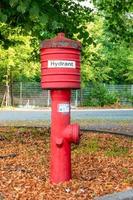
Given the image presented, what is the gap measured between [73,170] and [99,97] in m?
35.5

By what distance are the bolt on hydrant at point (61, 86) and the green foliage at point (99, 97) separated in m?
36.2

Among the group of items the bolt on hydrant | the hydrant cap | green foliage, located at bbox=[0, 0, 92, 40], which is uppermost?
green foliage, located at bbox=[0, 0, 92, 40]

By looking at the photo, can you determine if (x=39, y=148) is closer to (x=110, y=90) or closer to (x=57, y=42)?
(x=57, y=42)

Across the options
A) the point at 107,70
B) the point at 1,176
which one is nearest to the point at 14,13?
the point at 1,176

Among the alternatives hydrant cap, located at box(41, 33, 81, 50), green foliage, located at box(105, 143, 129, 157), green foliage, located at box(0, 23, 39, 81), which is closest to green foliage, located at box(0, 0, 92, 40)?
hydrant cap, located at box(41, 33, 81, 50)

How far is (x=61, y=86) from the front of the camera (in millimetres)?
6328

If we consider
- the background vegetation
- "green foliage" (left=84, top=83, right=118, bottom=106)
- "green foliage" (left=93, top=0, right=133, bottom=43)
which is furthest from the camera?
"green foliage" (left=84, top=83, right=118, bottom=106)

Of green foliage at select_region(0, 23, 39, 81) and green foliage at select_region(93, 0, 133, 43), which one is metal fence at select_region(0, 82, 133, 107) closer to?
green foliage at select_region(0, 23, 39, 81)

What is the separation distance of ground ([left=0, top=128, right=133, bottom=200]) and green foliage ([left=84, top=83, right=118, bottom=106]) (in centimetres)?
3146

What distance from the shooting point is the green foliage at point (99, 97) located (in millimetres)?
42812

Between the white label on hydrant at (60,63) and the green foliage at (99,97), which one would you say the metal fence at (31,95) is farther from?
the white label on hydrant at (60,63)

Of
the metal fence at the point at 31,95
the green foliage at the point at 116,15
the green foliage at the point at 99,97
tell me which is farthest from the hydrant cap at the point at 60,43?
the green foliage at the point at 99,97

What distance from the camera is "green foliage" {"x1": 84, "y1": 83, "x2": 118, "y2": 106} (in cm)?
4281

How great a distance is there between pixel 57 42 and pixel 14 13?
79.1 inches
